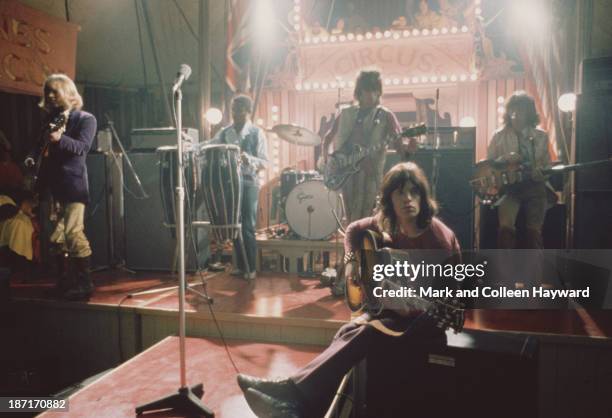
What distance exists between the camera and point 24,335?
409 centimetres

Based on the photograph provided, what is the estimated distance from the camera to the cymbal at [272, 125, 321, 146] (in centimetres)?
555

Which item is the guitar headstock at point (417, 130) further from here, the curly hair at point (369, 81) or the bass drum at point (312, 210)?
the bass drum at point (312, 210)

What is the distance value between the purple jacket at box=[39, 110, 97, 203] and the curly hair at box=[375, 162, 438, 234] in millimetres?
2552

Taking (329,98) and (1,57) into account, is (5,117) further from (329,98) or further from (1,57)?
(329,98)

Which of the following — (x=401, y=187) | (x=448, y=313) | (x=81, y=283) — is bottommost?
(x=81, y=283)

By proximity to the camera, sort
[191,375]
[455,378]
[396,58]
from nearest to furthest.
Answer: [455,378], [191,375], [396,58]

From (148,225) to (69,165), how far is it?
1521mm

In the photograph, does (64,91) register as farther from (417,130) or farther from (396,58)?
(396,58)

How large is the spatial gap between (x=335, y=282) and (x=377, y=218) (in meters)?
1.50

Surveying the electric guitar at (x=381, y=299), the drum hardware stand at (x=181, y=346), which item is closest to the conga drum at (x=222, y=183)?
the drum hardware stand at (x=181, y=346)

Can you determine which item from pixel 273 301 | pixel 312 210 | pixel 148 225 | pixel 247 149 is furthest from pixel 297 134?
pixel 273 301

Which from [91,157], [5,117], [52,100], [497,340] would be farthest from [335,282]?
[5,117]

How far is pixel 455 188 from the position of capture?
442 centimetres

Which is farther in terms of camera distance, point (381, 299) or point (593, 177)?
point (593, 177)
